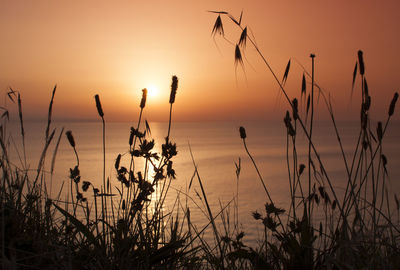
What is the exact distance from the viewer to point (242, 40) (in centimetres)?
197

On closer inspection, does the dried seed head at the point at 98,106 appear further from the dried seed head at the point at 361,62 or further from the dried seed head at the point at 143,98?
the dried seed head at the point at 361,62

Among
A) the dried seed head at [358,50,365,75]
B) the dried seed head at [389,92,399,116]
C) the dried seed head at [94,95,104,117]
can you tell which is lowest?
the dried seed head at [94,95,104,117]

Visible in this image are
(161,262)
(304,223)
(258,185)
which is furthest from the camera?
(258,185)

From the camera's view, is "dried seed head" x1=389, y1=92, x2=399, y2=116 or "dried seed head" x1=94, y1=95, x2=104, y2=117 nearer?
"dried seed head" x1=94, y1=95, x2=104, y2=117

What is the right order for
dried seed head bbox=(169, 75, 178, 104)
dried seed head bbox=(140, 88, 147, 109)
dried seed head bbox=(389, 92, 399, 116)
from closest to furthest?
dried seed head bbox=(169, 75, 178, 104), dried seed head bbox=(140, 88, 147, 109), dried seed head bbox=(389, 92, 399, 116)

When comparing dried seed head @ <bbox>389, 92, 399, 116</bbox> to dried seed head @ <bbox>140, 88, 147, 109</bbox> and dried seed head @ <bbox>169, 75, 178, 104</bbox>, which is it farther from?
dried seed head @ <bbox>140, 88, 147, 109</bbox>

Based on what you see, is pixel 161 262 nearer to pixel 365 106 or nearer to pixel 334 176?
pixel 365 106

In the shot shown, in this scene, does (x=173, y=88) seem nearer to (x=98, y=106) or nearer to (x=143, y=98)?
(x=143, y=98)

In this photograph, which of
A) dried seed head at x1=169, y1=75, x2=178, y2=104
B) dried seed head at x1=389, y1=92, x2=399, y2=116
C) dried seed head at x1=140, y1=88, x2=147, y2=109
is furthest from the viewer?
dried seed head at x1=389, y1=92, x2=399, y2=116

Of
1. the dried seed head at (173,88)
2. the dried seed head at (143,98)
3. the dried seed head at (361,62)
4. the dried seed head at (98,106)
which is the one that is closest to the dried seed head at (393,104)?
the dried seed head at (361,62)

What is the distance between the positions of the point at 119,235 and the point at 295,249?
915 mm

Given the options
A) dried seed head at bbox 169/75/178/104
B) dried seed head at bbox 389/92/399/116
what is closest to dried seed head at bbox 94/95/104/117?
dried seed head at bbox 169/75/178/104

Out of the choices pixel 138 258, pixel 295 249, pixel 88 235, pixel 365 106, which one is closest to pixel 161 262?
pixel 138 258

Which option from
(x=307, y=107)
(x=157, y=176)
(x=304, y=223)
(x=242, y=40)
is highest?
(x=242, y=40)
